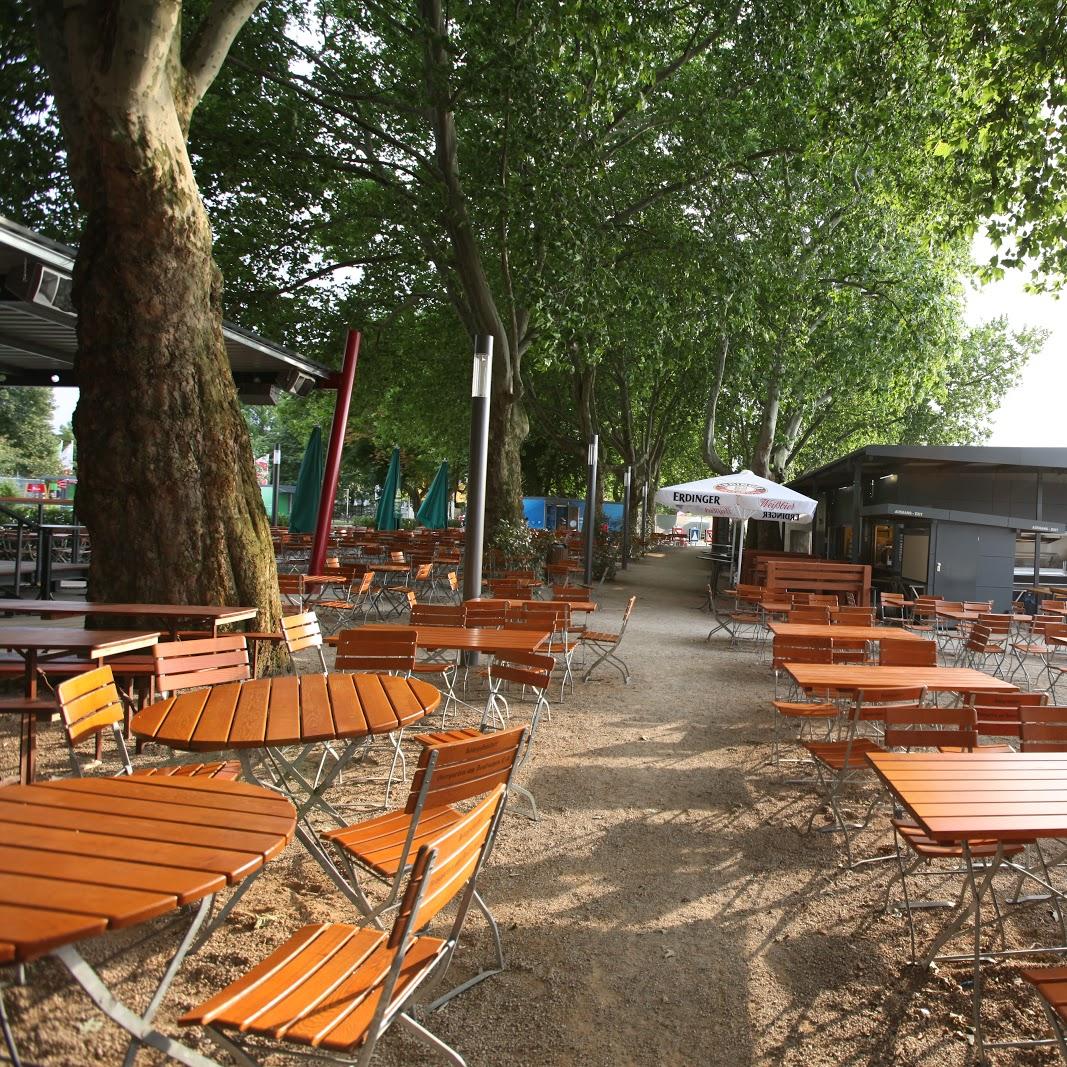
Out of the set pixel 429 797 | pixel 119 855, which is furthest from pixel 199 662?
pixel 119 855

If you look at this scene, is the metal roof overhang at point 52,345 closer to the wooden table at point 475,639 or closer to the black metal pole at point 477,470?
the black metal pole at point 477,470

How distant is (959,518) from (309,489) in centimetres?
1181

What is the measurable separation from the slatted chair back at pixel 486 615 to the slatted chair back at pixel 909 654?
3172mm

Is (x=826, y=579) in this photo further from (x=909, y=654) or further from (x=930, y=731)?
(x=930, y=731)

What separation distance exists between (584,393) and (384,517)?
6.63 metres

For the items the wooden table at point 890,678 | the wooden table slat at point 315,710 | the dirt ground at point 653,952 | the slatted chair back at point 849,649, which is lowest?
the dirt ground at point 653,952

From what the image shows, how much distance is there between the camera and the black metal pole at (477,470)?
864 centimetres

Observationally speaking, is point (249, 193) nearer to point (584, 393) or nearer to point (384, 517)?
point (384, 517)

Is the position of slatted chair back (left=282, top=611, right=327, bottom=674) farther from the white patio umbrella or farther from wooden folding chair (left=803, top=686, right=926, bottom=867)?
the white patio umbrella

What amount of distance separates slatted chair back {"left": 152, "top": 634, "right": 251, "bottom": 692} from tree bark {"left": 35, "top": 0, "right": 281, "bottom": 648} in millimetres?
1863

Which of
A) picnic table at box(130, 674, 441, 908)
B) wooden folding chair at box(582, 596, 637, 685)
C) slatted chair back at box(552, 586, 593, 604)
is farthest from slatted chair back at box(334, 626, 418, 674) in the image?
slatted chair back at box(552, 586, 593, 604)

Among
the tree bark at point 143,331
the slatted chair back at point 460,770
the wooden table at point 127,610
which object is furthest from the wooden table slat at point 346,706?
the tree bark at point 143,331

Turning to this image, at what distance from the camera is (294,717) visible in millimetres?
3279

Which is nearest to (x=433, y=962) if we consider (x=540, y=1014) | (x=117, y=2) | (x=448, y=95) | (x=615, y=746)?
(x=540, y=1014)
